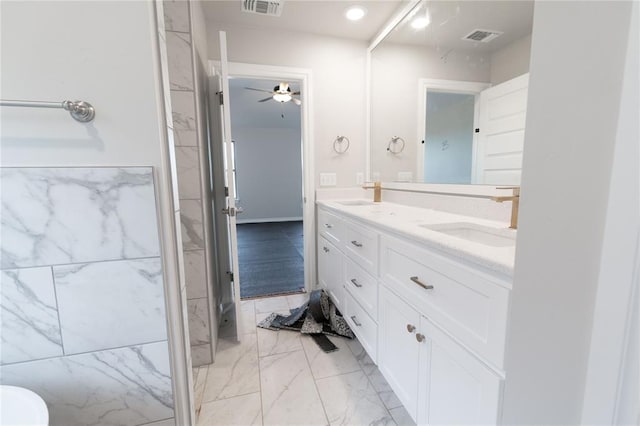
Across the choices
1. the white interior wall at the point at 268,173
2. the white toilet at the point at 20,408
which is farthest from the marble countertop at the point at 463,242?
the white interior wall at the point at 268,173

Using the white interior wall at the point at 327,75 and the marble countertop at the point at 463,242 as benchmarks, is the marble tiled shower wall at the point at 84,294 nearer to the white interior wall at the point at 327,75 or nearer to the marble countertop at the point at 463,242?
the marble countertop at the point at 463,242

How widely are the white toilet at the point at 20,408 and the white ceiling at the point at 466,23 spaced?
6.65 ft

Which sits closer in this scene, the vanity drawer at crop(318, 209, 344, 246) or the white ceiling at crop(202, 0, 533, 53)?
the white ceiling at crop(202, 0, 533, 53)

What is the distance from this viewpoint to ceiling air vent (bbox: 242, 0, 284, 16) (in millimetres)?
1931

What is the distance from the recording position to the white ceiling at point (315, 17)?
6.56 feet

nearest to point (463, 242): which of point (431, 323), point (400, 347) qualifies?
point (431, 323)

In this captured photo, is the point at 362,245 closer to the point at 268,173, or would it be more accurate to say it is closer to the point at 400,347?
the point at 400,347

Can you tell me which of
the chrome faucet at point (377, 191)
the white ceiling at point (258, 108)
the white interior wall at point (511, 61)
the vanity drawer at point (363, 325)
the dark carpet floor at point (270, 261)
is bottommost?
the dark carpet floor at point (270, 261)

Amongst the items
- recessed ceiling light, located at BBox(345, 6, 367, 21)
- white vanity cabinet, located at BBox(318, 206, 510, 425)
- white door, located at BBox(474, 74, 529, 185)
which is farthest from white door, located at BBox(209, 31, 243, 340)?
white door, located at BBox(474, 74, 529, 185)

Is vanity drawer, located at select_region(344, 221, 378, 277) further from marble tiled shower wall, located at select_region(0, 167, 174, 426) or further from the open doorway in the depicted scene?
the open doorway

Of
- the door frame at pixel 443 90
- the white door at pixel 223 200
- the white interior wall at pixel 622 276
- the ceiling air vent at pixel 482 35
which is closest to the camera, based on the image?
the white interior wall at pixel 622 276

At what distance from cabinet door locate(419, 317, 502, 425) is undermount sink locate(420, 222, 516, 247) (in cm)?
48

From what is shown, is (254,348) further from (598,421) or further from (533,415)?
(598,421)

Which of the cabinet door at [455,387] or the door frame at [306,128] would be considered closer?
the cabinet door at [455,387]
